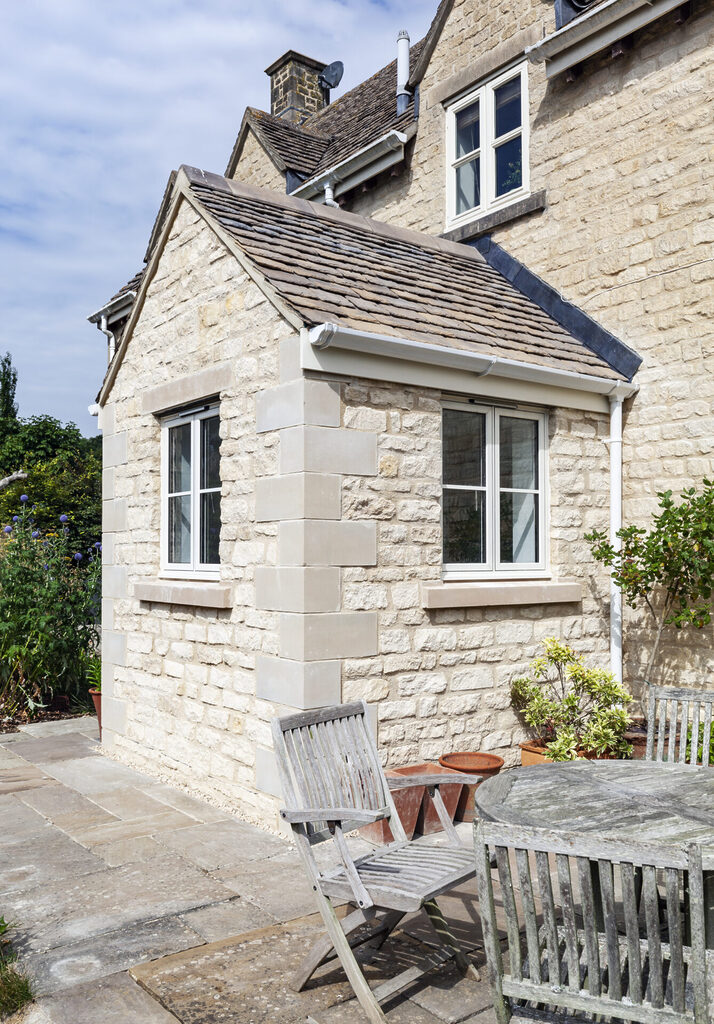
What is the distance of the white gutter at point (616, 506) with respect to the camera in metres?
7.51

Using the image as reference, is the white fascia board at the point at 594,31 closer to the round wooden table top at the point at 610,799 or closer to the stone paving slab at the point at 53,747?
the round wooden table top at the point at 610,799

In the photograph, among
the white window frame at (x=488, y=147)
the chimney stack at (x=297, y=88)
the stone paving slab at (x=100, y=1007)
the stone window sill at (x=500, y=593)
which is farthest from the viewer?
the chimney stack at (x=297, y=88)

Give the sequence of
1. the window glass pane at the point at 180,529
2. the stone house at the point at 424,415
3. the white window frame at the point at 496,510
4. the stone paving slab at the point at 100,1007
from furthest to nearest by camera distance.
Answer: the window glass pane at the point at 180,529, the white window frame at the point at 496,510, the stone house at the point at 424,415, the stone paving slab at the point at 100,1007

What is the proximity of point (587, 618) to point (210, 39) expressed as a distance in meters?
5.61

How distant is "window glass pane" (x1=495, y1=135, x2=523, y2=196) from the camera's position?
9.18 metres

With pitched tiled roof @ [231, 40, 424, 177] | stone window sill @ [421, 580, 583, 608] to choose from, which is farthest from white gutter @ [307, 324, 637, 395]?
pitched tiled roof @ [231, 40, 424, 177]

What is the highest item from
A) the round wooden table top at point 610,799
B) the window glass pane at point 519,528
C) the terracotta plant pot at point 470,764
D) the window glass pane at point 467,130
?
the window glass pane at point 467,130

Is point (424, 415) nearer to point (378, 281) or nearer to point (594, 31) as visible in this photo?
point (378, 281)

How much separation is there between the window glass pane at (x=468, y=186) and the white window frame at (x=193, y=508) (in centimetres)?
433

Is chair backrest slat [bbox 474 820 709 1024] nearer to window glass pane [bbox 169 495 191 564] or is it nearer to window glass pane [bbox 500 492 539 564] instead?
window glass pane [bbox 500 492 539 564]

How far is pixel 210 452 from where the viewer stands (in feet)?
23.2

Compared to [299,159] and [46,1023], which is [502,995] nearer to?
[46,1023]

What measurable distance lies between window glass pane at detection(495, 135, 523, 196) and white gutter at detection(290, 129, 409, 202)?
1379 mm

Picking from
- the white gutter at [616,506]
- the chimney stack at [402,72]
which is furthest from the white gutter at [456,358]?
the chimney stack at [402,72]
